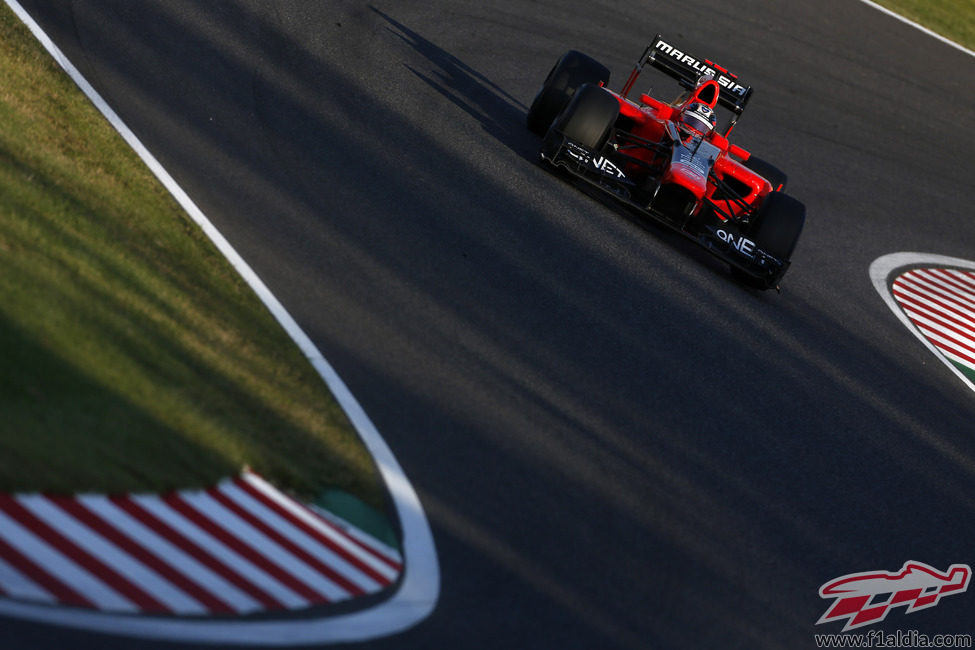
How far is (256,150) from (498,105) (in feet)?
12.5

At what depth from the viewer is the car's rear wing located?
13242mm

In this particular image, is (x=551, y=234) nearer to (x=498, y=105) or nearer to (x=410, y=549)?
(x=498, y=105)

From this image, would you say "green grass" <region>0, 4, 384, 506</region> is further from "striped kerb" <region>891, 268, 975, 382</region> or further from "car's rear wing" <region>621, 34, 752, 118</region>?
"striped kerb" <region>891, 268, 975, 382</region>

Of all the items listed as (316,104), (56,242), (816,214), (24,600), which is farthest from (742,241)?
(24,600)

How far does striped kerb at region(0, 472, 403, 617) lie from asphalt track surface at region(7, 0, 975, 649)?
295 millimetres

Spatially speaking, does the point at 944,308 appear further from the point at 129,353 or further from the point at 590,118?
the point at 129,353

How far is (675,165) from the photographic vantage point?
1131cm

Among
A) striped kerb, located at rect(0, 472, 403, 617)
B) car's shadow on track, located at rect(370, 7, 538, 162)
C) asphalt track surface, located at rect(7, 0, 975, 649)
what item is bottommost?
striped kerb, located at rect(0, 472, 403, 617)

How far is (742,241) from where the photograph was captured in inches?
448

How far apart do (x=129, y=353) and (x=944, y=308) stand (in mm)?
9764

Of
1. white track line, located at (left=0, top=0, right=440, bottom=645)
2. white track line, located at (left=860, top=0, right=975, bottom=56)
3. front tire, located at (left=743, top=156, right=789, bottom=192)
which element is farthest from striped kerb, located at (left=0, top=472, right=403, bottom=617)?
white track line, located at (left=860, top=0, right=975, bottom=56)

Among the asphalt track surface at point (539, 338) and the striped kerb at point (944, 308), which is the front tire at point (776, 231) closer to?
the asphalt track surface at point (539, 338)

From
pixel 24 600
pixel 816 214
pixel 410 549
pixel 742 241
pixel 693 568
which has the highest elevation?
pixel 816 214

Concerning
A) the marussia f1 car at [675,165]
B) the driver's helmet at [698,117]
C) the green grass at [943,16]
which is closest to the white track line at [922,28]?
the green grass at [943,16]
